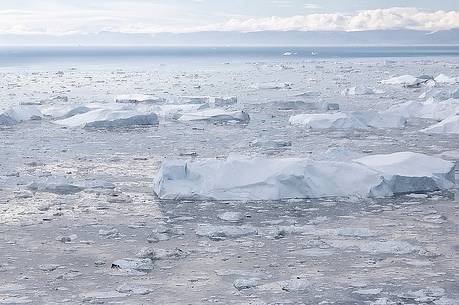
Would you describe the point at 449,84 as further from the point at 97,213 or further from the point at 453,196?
the point at 97,213

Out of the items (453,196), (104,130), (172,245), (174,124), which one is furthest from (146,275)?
(174,124)

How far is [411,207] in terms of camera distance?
7.61 m

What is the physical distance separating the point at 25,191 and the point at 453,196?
5.05 m

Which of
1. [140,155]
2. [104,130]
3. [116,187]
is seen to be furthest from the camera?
[104,130]

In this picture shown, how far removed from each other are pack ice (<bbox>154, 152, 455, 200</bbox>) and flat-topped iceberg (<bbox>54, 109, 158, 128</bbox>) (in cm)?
686

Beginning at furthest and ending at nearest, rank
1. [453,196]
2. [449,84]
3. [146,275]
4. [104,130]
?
[449,84], [104,130], [453,196], [146,275]

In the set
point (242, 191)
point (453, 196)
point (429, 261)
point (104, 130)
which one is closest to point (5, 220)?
point (242, 191)

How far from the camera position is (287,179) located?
8.18 meters

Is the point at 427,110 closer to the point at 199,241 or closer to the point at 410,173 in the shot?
the point at 410,173

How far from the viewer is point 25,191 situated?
27.9 feet

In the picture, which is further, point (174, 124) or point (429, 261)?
point (174, 124)

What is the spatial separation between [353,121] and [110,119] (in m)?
5.18

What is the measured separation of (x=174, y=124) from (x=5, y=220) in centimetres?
901

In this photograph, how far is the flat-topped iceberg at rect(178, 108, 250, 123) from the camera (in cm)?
1627
